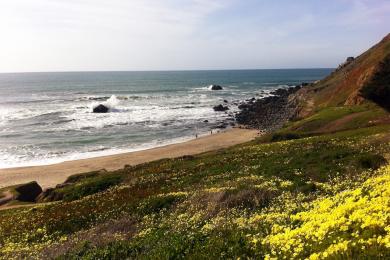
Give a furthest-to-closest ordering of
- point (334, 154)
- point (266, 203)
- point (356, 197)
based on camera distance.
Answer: point (334, 154)
point (266, 203)
point (356, 197)

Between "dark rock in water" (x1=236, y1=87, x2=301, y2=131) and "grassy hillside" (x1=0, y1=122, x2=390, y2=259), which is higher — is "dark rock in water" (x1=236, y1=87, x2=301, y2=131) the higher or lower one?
the lower one

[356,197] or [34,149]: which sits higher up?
[356,197]

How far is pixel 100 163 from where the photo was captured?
6538 centimetres

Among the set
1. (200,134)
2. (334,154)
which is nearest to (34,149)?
(200,134)

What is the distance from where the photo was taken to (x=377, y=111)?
52875mm

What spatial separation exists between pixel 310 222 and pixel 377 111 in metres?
45.5

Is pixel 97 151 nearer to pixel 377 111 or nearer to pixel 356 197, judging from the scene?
pixel 377 111

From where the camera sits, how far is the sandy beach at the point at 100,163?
59219mm

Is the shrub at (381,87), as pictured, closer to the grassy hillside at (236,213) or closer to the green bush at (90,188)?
the grassy hillside at (236,213)

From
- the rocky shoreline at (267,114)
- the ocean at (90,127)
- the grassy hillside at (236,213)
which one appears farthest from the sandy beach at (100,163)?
the grassy hillside at (236,213)

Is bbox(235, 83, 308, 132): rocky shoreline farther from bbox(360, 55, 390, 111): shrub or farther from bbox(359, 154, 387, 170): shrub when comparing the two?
bbox(359, 154, 387, 170): shrub

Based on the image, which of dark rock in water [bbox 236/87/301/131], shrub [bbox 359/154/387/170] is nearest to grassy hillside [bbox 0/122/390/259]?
shrub [bbox 359/154/387/170]

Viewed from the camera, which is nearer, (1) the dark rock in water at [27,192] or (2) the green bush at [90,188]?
(2) the green bush at [90,188]

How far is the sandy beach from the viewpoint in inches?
2331
